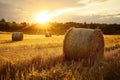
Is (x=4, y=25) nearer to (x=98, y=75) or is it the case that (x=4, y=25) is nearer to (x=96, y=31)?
(x=96, y=31)

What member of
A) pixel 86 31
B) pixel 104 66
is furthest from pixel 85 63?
pixel 86 31

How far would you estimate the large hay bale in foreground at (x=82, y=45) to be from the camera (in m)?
10.3

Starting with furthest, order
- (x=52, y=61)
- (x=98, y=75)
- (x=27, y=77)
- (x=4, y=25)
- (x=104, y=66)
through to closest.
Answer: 1. (x=4, y=25)
2. (x=52, y=61)
3. (x=104, y=66)
4. (x=98, y=75)
5. (x=27, y=77)

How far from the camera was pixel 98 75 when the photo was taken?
7.08 meters

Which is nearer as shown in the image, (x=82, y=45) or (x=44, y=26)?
(x=82, y=45)

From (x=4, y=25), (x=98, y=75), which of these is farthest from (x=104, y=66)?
(x=4, y=25)

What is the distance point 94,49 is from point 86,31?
0.80 metres

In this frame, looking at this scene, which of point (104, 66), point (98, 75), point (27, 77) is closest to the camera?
point (27, 77)

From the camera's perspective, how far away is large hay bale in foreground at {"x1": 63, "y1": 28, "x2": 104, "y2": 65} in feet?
33.8

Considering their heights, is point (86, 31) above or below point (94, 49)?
above

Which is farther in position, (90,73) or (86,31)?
(86,31)

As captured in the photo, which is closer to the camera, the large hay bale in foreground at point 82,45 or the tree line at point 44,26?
the large hay bale in foreground at point 82,45

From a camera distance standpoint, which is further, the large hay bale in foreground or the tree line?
the tree line

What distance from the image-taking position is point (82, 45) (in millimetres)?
10344
